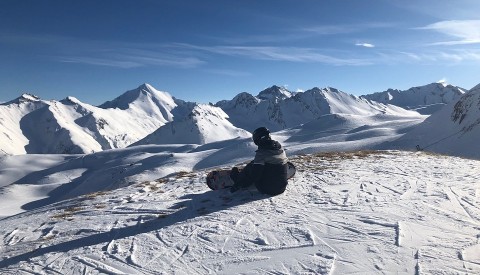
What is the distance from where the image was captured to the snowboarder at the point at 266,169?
34.6 ft

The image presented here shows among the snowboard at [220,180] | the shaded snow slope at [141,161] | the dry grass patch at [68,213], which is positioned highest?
the snowboard at [220,180]

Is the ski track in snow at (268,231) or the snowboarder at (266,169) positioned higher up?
the snowboarder at (266,169)

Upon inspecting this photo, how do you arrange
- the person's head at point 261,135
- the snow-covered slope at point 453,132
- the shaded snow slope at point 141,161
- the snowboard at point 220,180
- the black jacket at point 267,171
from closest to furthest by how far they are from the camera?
1. the black jacket at point 267,171
2. the person's head at point 261,135
3. the snowboard at point 220,180
4. the snow-covered slope at point 453,132
5. the shaded snow slope at point 141,161

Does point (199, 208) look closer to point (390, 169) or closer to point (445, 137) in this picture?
point (390, 169)

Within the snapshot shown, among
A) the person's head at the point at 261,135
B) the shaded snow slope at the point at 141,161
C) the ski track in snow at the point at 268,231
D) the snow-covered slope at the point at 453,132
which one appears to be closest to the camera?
the ski track in snow at the point at 268,231

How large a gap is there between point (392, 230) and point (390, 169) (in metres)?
7.49

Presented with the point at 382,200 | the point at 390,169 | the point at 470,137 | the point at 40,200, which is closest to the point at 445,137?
the point at 470,137

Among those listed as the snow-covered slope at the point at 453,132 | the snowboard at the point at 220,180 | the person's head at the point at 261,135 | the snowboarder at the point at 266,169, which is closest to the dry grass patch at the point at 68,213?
the snowboard at the point at 220,180

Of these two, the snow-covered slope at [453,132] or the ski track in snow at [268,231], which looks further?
the snow-covered slope at [453,132]

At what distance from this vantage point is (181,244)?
792cm

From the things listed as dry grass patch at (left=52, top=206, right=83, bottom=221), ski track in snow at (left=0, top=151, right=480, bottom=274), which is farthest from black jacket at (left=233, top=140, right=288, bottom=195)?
dry grass patch at (left=52, top=206, right=83, bottom=221)

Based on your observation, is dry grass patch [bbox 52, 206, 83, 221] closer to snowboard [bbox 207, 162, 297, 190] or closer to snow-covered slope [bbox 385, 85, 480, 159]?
snowboard [bbox 207, 162, 297, 190]

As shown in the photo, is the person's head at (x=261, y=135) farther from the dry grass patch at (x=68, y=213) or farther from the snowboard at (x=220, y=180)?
the dry grass patch at (x=68, y=213)

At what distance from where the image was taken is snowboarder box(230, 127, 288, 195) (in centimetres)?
1055
